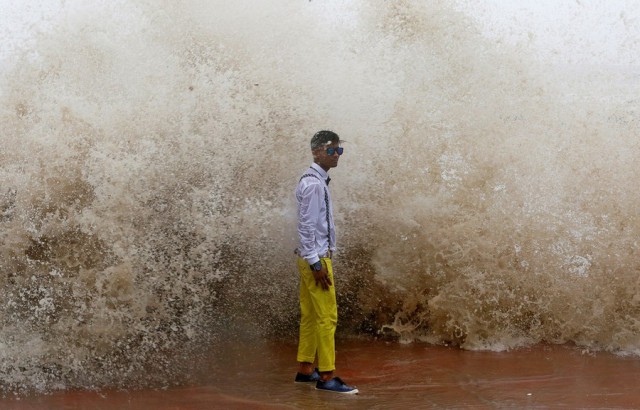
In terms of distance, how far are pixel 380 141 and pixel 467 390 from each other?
A: 2.72 m

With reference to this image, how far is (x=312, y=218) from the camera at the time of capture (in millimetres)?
4500

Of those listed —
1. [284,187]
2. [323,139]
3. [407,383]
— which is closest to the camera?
[323,139]

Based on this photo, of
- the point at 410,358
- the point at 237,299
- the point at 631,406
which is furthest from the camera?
the point at 237,299

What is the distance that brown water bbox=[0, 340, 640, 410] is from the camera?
443cm

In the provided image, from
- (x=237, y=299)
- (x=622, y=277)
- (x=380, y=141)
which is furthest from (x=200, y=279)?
(x=622, y=277)

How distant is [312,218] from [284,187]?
6.53ft

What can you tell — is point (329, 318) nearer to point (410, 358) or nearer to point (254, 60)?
point (410, 358)

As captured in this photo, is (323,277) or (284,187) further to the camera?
(284,187)

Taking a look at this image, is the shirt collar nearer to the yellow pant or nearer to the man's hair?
the man's hair

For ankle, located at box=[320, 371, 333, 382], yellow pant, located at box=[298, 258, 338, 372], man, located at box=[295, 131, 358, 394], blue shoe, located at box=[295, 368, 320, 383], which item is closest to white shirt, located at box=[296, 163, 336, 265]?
man, located at box=[295, 131, 358, 394]

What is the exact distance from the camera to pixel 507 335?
231 inches

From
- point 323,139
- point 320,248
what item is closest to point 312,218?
point 320,248

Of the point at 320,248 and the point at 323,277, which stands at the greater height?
the point at 320,248

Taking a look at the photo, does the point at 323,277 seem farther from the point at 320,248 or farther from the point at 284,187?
the point at 284,187
